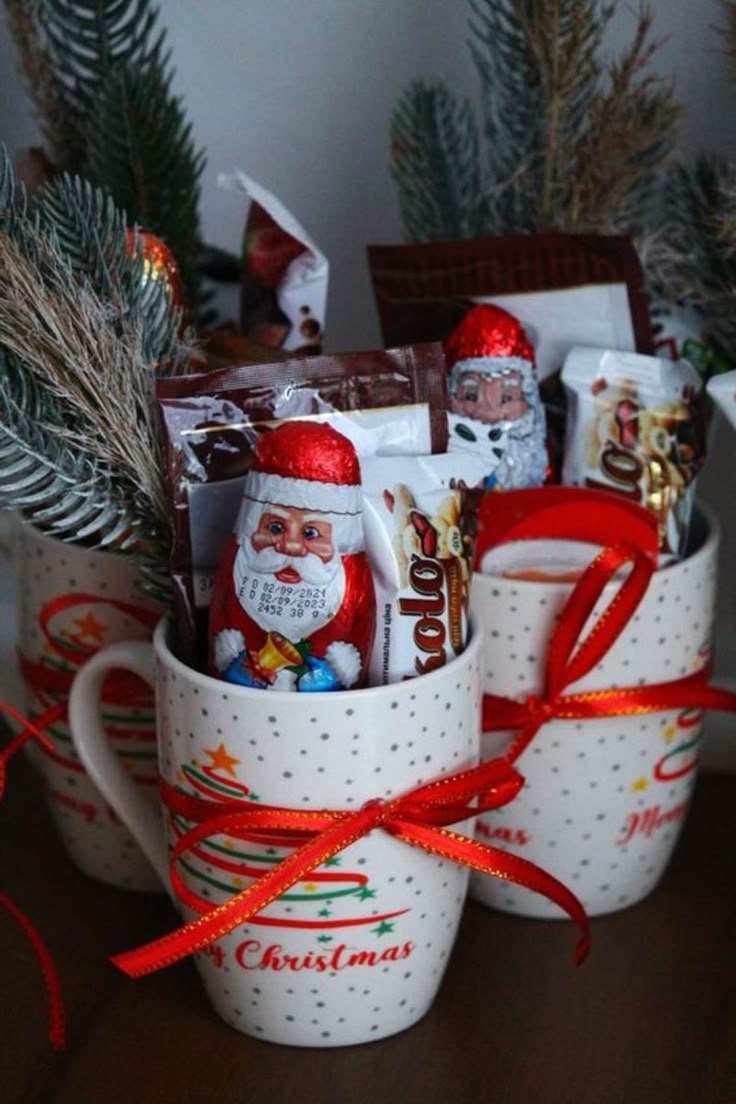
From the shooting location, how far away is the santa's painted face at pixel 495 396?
725mm

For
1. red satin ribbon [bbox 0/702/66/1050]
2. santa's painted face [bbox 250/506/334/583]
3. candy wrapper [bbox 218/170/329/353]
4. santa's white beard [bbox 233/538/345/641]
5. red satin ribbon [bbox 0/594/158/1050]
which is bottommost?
red satin ribbon [bbox 0/702/66/1050]

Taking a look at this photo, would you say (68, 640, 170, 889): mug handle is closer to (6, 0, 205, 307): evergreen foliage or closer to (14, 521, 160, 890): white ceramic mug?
(14, 521, 160, 890): white ceramic mug

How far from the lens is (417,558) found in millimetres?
642

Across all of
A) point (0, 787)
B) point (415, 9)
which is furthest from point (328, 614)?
point (415, 9)

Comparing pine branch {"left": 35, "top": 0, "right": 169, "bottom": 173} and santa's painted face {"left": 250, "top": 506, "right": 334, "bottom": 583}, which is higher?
Result: pine branch {"left": 35, "top": 0, "right": 169, "bottom": 173}

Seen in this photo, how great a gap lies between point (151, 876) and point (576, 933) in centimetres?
24

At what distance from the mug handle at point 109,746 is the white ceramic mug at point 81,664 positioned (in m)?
0.03

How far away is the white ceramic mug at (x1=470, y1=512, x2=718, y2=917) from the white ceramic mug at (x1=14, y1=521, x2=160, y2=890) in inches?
7.3

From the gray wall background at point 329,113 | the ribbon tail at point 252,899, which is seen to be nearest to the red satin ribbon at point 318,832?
the ribbon tail at point 252,899

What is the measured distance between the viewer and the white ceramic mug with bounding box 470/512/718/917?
72 cm

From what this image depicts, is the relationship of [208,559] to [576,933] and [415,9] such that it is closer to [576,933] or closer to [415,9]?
[576,933]

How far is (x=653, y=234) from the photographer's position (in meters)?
0.80

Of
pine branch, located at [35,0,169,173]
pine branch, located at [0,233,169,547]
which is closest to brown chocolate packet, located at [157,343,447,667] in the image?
pine branch, located at [0,233,169,547]

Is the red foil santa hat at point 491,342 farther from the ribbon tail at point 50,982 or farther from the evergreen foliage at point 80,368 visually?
the ribbon tail at point 50,982
